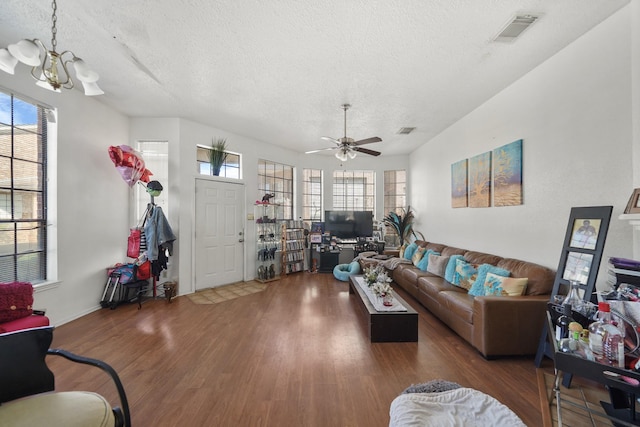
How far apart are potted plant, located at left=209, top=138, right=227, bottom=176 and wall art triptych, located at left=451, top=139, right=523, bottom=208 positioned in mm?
4353

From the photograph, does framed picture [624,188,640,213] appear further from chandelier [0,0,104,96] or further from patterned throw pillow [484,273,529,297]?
chandelier [0,0,104,96]

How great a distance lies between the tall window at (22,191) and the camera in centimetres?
273

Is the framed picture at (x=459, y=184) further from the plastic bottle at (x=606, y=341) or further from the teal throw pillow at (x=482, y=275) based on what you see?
the plastic bottle at (x=606, y=341)

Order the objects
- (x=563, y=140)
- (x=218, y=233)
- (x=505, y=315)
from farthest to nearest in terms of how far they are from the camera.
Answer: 1. (x=218, y=233)
2. (x=563, y=140)
3. (x=505, y=315)

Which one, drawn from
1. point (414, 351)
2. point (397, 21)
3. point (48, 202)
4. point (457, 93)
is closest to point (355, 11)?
point (397, 21)

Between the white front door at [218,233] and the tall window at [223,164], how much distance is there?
0.24m

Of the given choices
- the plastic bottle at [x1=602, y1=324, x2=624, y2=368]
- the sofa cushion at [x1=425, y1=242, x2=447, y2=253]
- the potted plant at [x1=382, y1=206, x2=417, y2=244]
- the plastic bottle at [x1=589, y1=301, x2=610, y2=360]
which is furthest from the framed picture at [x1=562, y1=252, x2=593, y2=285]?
the potted plant at [x1=382, y1=206, x2=417, y2=244]

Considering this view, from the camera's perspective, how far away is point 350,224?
629cm

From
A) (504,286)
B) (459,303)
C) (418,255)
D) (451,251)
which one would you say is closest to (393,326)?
(459,303)

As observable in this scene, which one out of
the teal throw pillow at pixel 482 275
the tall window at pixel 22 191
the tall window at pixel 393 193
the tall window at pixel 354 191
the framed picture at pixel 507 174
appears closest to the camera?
the tall window at pixel 22 191

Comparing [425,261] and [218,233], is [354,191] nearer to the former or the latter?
[425,261]

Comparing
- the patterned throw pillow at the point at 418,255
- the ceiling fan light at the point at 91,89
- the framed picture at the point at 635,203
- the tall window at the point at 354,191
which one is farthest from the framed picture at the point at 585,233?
the tall window at the point at 354,191

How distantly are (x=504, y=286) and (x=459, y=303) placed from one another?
0.49 meters

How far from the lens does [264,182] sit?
5848 mm
